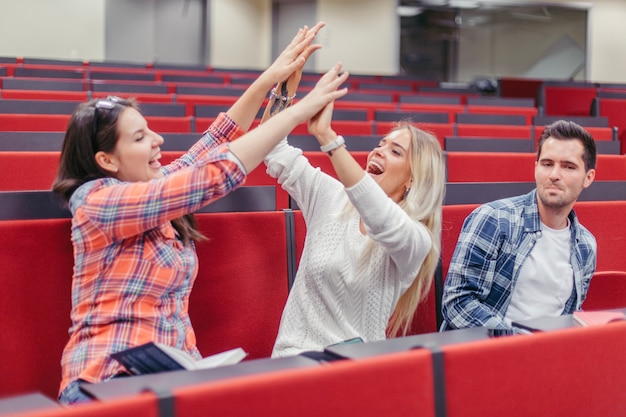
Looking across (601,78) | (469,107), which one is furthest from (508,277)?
(601,78)

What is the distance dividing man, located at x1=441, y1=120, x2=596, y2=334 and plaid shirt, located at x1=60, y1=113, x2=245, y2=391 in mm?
239

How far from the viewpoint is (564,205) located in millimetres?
625

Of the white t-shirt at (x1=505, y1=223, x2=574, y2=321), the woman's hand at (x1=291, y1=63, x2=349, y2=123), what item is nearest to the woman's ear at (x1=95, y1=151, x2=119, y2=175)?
the woman's hand at (x1=291, y1=63, x2=349, y2=123)

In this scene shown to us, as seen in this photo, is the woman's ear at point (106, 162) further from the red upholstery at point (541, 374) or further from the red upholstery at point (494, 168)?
the red upholstery at point (494, 168)

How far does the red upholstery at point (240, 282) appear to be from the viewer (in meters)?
0.60

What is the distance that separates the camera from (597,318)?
15.3 inches

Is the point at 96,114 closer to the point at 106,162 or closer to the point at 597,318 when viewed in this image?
the point at 106,162

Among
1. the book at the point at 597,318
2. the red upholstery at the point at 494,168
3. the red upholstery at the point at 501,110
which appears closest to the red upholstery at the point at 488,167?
the red upholstery at the point at 494,168

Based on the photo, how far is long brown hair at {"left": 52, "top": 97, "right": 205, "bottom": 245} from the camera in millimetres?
475

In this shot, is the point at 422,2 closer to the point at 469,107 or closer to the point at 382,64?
the point at 382,64

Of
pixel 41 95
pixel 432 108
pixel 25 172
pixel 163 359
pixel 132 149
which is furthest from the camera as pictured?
pixel 432 108

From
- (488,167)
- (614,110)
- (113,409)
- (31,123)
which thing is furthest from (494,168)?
(614,110)

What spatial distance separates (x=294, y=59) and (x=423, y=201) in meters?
0.15

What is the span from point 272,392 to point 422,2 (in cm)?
335
